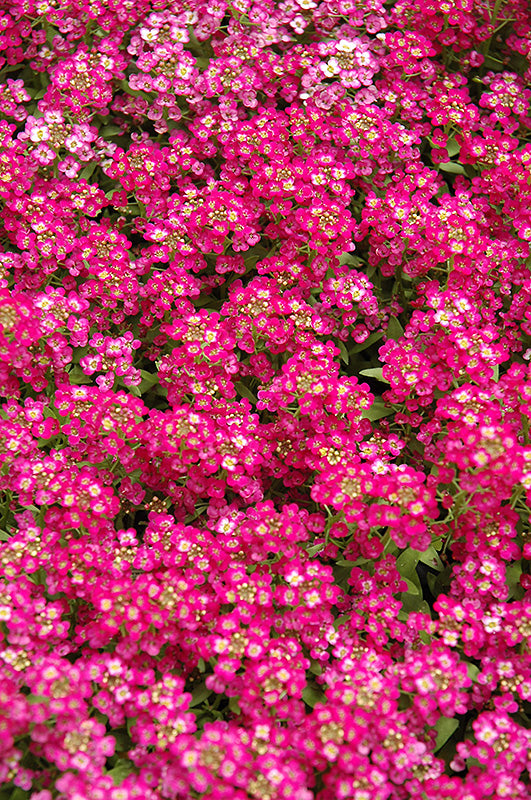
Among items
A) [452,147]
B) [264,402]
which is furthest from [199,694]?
[452,147]

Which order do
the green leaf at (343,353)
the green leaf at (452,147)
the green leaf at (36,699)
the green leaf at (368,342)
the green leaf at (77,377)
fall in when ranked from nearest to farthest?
the green leaf at (36,699), the green leaf at (77,377), the green leaf at (343,353), the green leaf at (368,342), the green leaf at (452,147)

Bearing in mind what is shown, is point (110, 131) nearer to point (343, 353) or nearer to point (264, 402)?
point (343, 353)

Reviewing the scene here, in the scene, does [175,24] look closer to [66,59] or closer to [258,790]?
[66,59]

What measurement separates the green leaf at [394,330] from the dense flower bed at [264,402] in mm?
13

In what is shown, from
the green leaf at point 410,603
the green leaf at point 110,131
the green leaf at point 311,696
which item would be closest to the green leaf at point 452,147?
the green leaf at point 110,131

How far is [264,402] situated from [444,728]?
1.65 m

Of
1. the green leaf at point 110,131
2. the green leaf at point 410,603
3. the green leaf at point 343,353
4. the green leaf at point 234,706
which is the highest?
the green leaf at point 110,131

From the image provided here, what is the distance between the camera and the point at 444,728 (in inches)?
123

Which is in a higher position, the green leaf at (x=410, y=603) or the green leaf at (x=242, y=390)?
the green leaf at (x=242, y=390)

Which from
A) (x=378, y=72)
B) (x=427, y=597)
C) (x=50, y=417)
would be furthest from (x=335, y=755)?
(x=378, y=72)

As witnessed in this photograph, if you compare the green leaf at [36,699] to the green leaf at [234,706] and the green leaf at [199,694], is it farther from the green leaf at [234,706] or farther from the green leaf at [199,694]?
the green leaf at [234,706]

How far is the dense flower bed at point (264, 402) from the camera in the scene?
2971mm

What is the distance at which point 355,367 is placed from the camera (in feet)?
14.6

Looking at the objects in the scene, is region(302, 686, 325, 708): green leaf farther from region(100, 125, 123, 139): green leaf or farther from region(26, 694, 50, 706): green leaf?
region(100, 125, 123, 139): green leaf
